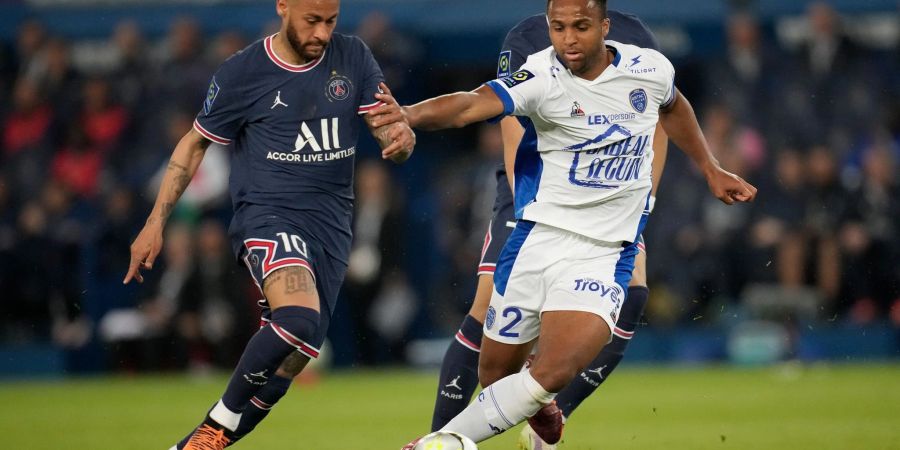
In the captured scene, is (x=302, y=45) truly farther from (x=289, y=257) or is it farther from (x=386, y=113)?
(x=386, y=113)

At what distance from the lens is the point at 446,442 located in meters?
6.34

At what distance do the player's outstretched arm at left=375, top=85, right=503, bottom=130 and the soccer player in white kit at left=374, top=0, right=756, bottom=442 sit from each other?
2 centimetres

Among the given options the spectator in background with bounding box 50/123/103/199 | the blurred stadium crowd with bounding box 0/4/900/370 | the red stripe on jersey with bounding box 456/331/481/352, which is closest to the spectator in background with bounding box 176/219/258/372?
the blurred stadium crowd with bounding box 0/4/900/370

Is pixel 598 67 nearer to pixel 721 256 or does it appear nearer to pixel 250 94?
pixel 250 94

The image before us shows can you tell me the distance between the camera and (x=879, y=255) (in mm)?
14523

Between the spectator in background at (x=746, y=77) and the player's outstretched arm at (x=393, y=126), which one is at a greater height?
the player's outstretched arm at (x=393, y=126)

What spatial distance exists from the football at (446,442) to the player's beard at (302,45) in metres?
2.13

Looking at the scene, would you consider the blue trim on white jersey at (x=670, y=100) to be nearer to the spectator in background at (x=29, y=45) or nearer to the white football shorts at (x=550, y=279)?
A: the white football shorts at (x=550, y=279)

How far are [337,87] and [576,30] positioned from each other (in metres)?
1.51

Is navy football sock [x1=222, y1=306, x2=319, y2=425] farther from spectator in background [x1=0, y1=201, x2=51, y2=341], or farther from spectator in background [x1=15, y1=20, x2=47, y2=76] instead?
spectator in background [x1=15, y1=20, x2=47, y2=76]

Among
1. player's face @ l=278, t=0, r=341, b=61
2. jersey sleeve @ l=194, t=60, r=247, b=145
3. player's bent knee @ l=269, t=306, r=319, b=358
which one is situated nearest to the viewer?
player's bent knee @ l=269, t=306, r=319, b=358

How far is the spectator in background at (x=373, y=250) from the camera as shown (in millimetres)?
15414

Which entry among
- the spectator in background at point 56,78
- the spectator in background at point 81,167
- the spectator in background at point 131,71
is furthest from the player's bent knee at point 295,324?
the spectator in background at point 56,78

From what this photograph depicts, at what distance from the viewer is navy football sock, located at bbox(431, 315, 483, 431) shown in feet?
24.6
